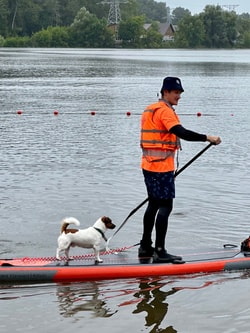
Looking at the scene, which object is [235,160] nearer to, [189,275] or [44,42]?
[189,275]

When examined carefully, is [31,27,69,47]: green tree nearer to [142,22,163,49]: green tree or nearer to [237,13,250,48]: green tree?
[142,22,163,49]: green tree

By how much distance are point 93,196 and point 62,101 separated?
19677 mm

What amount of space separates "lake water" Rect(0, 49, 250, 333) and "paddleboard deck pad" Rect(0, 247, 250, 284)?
0.10 metres

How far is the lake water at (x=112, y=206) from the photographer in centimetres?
738

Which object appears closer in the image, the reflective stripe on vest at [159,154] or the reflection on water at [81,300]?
the reflection on water at [81,300]

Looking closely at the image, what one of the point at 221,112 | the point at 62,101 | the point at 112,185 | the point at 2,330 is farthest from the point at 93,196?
the point at 62,101

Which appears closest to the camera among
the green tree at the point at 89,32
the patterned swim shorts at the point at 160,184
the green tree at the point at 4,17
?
the patterned swim shorts at the point at 160,184

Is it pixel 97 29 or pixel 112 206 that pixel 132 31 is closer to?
pixel 97 29

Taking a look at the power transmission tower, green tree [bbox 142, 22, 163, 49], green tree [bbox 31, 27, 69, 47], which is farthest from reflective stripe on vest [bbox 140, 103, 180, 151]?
the power transmission tower

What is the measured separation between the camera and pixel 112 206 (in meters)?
12.3

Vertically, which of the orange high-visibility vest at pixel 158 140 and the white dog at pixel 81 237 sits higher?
the orange high-visibility vest at pixel 158 140

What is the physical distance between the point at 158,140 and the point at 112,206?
4.29 meters

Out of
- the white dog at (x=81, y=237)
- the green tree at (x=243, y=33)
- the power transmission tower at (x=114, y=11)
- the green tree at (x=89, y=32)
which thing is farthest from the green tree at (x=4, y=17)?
the white dog at (x=81, y=237)

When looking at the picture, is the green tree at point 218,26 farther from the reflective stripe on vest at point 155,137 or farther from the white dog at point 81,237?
the white dog at point 81,237
